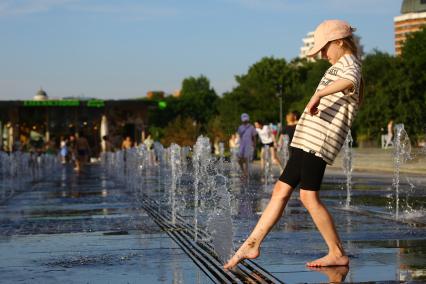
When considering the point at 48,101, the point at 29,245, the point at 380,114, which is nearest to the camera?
the point at 29,245

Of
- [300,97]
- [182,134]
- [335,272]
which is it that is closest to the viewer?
[335,272]

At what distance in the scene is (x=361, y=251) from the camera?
8078mm

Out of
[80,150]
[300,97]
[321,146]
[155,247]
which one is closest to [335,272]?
[321,146]

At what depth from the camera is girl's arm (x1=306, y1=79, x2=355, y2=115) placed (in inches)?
269

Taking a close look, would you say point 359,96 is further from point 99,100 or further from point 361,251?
point 99,100

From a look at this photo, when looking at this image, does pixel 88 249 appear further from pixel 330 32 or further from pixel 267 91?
pixel 267 91

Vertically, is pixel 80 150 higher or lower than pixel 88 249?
higher

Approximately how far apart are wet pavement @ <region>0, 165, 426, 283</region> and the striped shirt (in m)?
0.82

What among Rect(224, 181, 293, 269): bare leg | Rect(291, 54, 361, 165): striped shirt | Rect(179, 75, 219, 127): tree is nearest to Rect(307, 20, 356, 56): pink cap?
Rect(291, 54, 361, 165): striped shirt

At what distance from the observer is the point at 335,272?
22.3ft

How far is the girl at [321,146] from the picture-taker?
6961 millimetres

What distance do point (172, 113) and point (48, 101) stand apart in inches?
2307

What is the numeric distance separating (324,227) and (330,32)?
52.7 inches

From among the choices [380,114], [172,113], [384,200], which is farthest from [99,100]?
[384,200]
